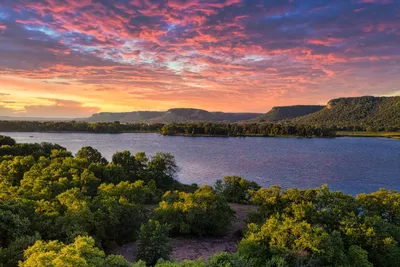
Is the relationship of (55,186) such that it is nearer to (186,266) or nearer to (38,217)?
(38,217)

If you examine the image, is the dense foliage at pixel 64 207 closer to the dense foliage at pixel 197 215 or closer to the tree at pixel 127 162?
the dense foliage at pixel 197 215

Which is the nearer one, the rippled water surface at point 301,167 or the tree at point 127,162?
the tree at point 127,162

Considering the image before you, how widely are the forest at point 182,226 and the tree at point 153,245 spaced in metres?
0.09

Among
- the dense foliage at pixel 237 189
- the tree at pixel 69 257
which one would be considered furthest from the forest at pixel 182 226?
the dense foliage at pixel 237 189

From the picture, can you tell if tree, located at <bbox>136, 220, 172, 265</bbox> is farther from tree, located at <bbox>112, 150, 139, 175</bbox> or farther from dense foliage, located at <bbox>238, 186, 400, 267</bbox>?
tree, located at <bbox>112, 150, 139, 175</bbox>

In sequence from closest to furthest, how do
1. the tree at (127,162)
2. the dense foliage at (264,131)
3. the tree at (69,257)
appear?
the tree at (69,257) < the tree at (127,162) < the dense foliage at (264,131)

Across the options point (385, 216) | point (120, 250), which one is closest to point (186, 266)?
point (120, 250)

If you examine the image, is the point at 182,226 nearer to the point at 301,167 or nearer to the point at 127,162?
the point at 127,162

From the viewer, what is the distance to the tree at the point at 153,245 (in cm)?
2714

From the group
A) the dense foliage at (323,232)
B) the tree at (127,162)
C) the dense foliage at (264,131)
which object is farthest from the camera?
the dense foliage at (264,131)

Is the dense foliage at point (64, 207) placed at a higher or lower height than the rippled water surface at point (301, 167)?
higher

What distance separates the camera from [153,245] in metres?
27.3

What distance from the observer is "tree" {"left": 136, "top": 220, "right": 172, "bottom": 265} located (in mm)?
27141

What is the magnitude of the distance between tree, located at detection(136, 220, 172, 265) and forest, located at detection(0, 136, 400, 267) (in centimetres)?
9
